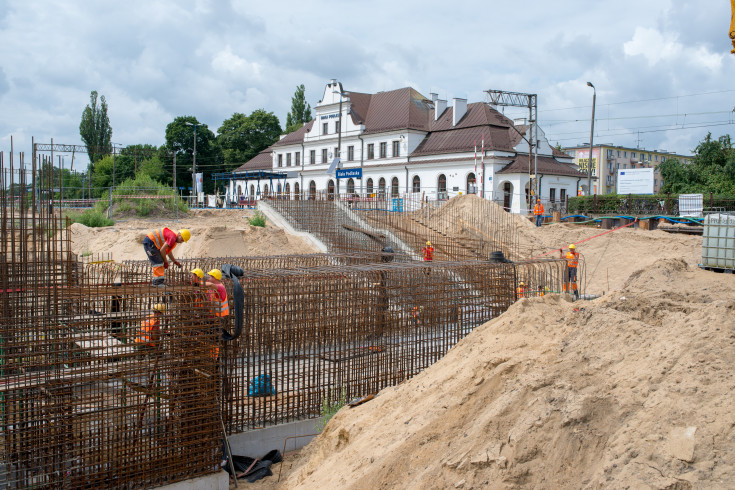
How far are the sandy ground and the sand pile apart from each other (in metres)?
15.1

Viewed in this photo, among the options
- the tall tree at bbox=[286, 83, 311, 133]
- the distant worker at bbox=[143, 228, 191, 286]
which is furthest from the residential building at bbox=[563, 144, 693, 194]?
the distant worker at bbox=[143, 228, 191, 286]

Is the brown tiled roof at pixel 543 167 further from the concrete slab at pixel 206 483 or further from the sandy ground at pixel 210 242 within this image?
the concrete slab at pixel 206 483

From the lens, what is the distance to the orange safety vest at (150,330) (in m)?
5.84

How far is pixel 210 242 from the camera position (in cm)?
2095

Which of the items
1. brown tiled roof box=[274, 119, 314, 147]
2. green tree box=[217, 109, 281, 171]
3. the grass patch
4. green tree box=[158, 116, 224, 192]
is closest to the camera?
the grass patch

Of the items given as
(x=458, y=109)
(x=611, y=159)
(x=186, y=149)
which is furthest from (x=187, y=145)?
(x=611, y=159)

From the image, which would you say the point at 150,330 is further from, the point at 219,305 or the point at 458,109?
the point at 458,109

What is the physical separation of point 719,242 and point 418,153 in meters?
32.6

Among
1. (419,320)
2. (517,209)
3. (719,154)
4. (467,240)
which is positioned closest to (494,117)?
(517,209)

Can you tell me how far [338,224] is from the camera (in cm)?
2281

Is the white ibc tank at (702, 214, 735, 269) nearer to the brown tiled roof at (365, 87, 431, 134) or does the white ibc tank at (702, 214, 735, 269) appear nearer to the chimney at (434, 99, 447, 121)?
the brown tiled roof at (365, 87, 431, 134)

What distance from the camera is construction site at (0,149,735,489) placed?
441 cm

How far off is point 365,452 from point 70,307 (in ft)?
10.6

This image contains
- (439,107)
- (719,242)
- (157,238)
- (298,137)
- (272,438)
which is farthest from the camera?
(298,137)
